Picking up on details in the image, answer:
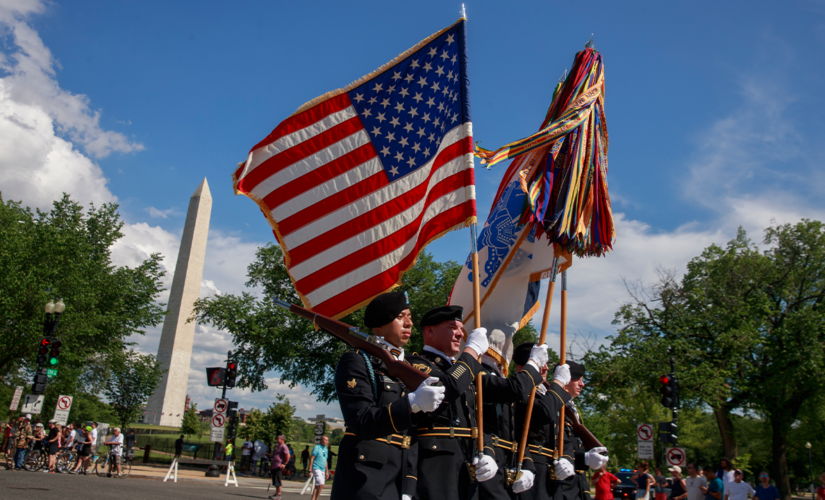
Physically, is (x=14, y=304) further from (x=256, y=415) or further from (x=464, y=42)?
(x=256, y=415)

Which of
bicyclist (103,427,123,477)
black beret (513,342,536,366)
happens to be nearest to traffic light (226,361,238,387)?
bicyclist (103,427,123,477)

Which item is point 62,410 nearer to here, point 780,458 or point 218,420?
point 218,420

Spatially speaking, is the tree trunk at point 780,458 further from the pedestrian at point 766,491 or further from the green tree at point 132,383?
the green tree at point 132,383

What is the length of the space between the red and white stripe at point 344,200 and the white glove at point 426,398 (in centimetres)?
211

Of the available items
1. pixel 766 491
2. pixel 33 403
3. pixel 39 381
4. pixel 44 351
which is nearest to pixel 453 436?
pixel 766 491

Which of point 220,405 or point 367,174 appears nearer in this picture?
point 367,174

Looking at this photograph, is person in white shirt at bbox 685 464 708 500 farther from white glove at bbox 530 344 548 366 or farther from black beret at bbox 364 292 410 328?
black beret at bbox 364 292 410 328

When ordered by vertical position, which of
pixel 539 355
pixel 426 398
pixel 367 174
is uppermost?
pixel 367 174

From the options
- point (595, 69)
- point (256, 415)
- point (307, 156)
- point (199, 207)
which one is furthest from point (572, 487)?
point (256, 415)

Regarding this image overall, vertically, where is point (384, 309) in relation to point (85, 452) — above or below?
above

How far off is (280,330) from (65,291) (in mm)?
8649

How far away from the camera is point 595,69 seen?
240 inches

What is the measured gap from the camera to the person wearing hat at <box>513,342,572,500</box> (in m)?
4.37

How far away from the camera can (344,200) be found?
16.9ft
